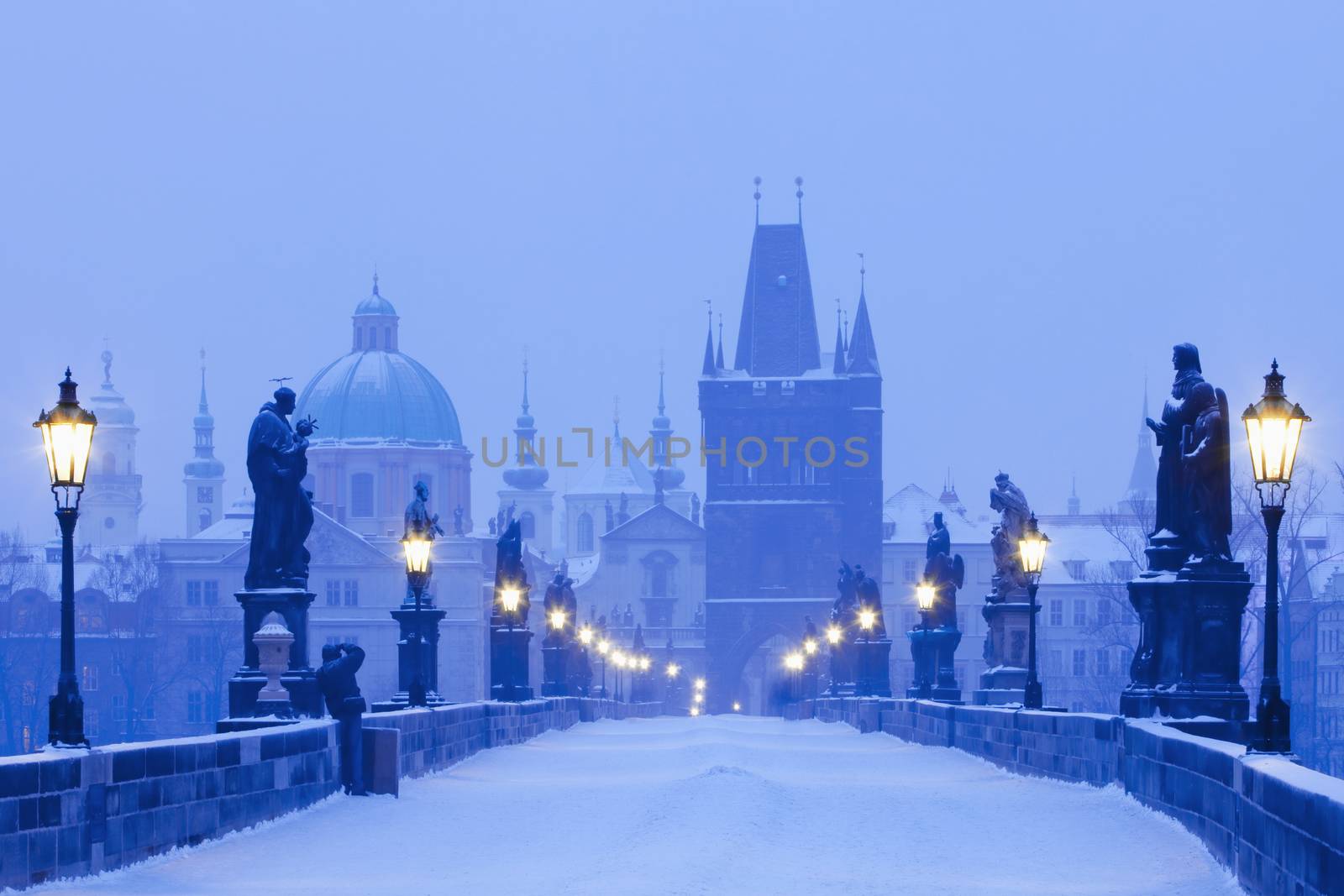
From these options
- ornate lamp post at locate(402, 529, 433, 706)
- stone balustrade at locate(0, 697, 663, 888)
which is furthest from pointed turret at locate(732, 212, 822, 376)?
stone balustrade at locate(0, 697, 663, 888)

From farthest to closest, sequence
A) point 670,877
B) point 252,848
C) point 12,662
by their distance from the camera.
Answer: point 12,662 < point 252,848 < point 670,877

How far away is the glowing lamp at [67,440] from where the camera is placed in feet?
55.6

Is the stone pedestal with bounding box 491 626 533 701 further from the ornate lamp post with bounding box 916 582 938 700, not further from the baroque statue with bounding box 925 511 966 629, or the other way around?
the baroque statue with bounding box 925 511 966 629

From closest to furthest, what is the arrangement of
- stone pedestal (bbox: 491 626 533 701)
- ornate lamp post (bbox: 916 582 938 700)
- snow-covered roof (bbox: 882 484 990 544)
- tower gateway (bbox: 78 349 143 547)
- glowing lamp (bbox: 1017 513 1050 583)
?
glowing lamp (bbox: 1017 513 1050 583), stone pedestal (bbox: 491 626 533 701), ornate lamp post (bbox: 916 582 938 700), snow-covered roof (bbox: 882 484 990 544), tower gateway (bbox: 78 349 143 547)

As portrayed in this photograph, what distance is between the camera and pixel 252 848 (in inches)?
689

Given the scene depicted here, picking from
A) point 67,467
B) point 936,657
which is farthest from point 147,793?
point 936,657

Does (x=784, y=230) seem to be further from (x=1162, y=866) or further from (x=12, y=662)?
(x=1162, y=866)

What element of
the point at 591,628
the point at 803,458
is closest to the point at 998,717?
the point at 591,628

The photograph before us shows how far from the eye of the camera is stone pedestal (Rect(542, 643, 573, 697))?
5956 centimetres

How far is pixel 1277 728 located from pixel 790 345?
12697cm

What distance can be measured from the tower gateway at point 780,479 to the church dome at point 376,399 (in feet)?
56.9

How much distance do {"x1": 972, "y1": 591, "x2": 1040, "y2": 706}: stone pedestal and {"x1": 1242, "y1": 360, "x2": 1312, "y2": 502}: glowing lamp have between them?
21.9 metres

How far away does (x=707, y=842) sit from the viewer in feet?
56.4

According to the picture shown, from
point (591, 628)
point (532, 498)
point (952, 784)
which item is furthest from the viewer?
point (532, 498)
